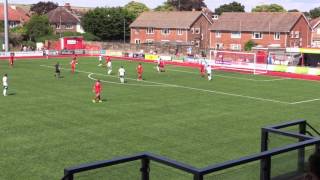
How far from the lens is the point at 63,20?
12488 centimetres

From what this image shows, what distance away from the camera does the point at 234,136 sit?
67.3 feet

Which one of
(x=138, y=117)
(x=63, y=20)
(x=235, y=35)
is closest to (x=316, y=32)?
(x=235, y=35)

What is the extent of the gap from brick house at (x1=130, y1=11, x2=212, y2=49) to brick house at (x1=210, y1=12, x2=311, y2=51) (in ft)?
15.1

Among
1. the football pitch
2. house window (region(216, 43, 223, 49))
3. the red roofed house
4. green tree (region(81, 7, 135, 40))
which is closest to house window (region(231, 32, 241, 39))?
house window (region(216, 43, 223, 49))

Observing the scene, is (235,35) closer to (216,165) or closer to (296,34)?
(296,34)

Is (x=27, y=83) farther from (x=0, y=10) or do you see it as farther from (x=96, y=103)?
(x=0, y=10)

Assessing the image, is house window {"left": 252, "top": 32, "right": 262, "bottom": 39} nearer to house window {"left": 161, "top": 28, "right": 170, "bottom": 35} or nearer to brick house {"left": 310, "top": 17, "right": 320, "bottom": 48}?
house window {"left": 161, "top": 28, "right": 170, "bottom": 35}

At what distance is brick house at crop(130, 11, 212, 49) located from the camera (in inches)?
3720

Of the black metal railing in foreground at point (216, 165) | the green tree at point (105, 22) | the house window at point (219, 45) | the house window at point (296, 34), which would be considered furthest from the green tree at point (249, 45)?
the black metal railing in foreground at point (216, 165)

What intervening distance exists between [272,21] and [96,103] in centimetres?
6159

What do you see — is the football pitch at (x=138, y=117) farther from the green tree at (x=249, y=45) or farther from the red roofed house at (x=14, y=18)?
the red roofed house at (x=14, y=18)

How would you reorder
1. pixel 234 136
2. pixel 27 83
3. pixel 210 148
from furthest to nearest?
pixel 27 83, pixel 234 136, pixel 210 148

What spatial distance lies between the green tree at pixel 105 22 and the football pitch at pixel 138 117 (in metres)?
60.0

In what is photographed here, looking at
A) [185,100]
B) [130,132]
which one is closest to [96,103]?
[185,100]
